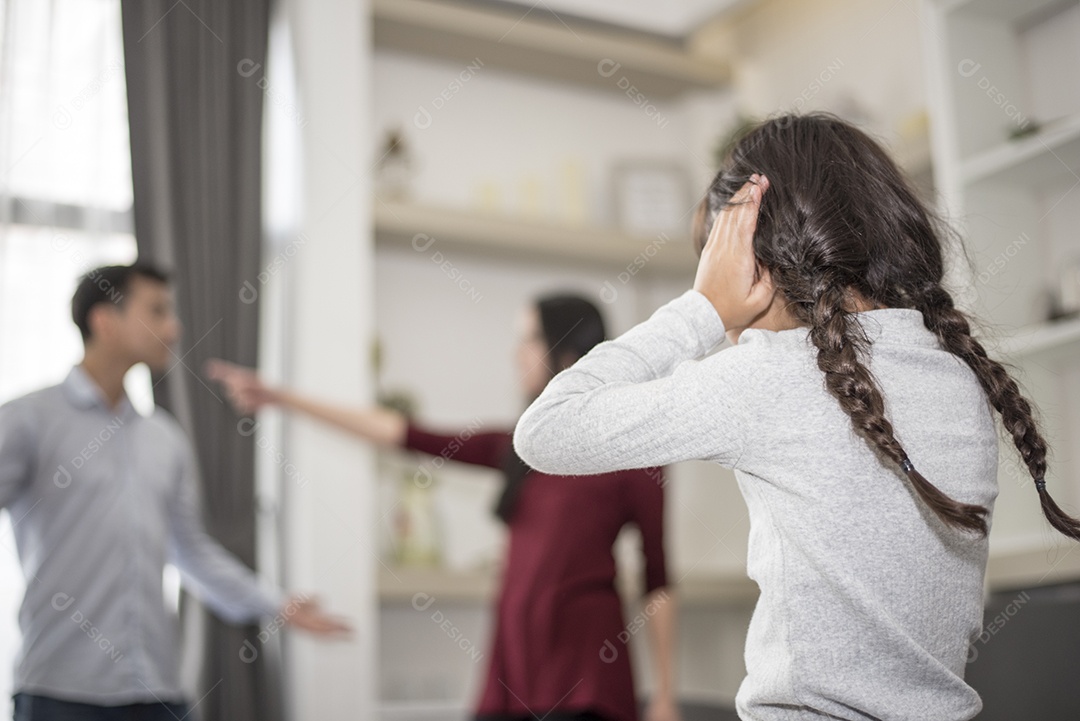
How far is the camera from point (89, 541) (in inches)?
89.8

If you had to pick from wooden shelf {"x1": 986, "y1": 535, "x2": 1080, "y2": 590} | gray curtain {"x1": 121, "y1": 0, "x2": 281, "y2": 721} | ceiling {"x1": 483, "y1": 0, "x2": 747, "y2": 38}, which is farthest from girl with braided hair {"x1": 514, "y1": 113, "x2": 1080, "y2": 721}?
ceiling {"x1": 483, "y1": 0, "x2": 747, "y2": 38}

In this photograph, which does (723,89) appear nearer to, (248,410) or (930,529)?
(248,410)

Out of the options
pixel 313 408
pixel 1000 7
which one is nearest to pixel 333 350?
pixel 313 408

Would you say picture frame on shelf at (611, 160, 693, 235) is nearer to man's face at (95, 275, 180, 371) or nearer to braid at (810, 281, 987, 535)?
man's face at (95, 275, 180, 371)

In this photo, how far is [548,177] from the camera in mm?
3965

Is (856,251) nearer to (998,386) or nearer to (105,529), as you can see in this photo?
(998,386)

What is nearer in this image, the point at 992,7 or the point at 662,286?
the point at 992,7

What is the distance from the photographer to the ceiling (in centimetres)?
386

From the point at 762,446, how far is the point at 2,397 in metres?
2.42

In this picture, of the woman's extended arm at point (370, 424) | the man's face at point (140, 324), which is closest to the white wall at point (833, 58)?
the woman's extended arm at point (370, 424)

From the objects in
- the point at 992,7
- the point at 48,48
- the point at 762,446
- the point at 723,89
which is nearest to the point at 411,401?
the point at 48,48

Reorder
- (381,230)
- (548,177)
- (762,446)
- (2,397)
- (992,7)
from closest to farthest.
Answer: (762,446) → (2,397) → (992,7) → (381,230) → (548,177)

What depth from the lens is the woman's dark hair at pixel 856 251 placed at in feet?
3.08

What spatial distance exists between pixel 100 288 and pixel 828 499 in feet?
7.00
